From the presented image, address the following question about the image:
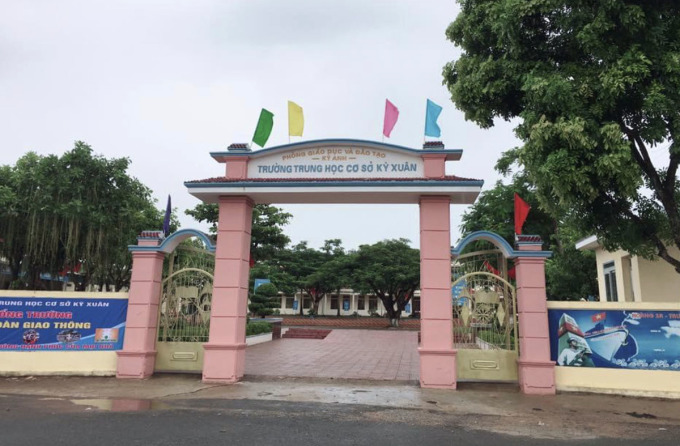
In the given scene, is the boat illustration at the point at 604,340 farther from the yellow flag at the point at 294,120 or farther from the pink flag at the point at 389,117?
the yellow flag at the point at 294,120

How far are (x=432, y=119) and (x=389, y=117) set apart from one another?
2.82ft

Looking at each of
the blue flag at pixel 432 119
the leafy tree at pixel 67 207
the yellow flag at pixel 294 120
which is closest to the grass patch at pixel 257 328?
the leafy tree at pixel 67 207

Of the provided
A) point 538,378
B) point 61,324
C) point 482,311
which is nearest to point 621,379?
point 538,378

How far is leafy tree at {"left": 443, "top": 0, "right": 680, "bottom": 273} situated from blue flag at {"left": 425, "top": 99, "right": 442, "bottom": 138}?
0.66 meters

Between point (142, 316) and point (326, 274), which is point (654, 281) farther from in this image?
point (326, 274)

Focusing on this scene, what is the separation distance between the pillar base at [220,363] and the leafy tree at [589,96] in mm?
6239

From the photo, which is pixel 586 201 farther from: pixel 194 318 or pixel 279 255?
pixel 279 255

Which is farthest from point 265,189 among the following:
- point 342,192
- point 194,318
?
point 194,318

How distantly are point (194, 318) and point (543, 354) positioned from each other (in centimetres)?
672

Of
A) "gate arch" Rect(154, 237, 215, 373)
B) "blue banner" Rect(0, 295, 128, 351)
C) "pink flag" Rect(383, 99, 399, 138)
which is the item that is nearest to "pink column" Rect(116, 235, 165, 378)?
"gate arch" Rect(154, 237, 215, 373)

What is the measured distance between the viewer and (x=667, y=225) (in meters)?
8.19

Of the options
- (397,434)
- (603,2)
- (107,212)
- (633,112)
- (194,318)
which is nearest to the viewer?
(397,434)

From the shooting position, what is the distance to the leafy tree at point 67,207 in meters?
14.9

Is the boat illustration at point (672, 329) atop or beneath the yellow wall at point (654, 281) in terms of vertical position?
beneath
